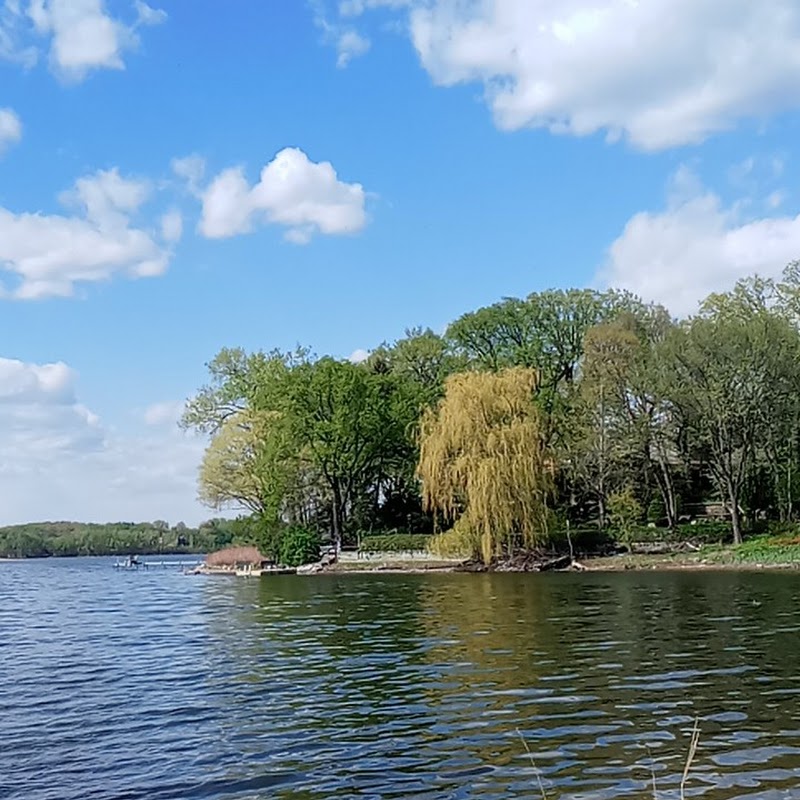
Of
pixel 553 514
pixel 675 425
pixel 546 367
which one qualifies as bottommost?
pixel 553 514

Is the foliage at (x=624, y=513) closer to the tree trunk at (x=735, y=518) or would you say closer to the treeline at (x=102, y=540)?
the tree trunk at (x=735, y=518)

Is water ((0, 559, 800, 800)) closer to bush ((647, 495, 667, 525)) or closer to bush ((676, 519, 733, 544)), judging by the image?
bush ((676, 519, 733, 544))

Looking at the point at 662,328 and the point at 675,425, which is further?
the point at 662,328

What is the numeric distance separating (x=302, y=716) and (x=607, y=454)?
4681 cm

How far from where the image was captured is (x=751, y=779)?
9.49 m

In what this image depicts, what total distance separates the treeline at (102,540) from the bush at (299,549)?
272 feet

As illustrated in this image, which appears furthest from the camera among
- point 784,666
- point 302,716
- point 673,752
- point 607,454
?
point 607,454

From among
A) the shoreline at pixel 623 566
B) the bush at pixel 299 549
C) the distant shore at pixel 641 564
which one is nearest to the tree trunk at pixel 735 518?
the distant shore at pixel 641 564

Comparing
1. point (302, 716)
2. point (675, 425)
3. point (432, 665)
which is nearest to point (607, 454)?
point (675, 425)

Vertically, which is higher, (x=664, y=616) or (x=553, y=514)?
(x=553, y=514)

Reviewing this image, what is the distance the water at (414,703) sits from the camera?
1008 cm

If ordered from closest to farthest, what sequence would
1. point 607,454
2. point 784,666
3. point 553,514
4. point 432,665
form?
point 784,666 → point 432,665 → point 553,514 → point 607,454

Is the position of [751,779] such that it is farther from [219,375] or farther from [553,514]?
[219,375]

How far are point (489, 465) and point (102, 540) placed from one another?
424 ft
